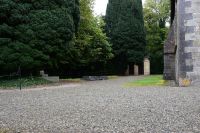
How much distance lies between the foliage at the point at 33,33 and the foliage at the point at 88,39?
697 centimetres

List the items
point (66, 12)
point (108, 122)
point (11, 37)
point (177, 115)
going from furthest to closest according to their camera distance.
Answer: point (66, 12), point (11, 37), point (177, 115), point (108, 122)

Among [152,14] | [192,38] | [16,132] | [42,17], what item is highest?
[152,14]

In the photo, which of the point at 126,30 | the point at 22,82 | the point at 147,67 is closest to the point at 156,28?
the point at 147,67

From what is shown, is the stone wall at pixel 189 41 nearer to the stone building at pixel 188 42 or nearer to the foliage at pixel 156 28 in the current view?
the stone building at pixel 188 42

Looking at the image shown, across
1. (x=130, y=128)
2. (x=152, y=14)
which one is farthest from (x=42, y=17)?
(x=152, y=14)

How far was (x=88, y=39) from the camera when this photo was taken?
31.1 m

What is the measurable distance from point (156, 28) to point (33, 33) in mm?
27223

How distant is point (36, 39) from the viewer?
70.9ft

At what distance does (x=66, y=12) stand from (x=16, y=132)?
17791 millimetres

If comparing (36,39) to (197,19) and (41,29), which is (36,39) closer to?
(41,29)

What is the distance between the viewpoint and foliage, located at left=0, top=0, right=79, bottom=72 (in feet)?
67.9

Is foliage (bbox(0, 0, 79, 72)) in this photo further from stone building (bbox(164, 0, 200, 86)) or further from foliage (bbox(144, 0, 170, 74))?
foliage (bbox(144, 0, 170, 74))

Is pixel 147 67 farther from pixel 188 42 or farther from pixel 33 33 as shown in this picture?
pixel 188 42

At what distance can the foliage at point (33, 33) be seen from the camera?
20688mm
